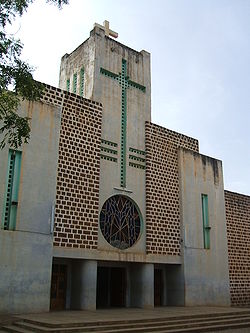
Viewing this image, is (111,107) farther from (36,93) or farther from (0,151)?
(36,93)

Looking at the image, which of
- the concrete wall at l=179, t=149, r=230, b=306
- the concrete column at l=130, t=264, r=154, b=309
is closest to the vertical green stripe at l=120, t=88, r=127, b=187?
the concrete wall at l=179, t=149, r=230, b=306

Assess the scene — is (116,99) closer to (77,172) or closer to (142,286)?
(77,172)

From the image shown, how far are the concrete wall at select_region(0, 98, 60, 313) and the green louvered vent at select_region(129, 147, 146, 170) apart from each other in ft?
10.7

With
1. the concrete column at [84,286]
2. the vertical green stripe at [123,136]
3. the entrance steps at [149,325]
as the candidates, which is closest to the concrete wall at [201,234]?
the vertical green stripe at [123,136]

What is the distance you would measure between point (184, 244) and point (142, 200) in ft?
7.88

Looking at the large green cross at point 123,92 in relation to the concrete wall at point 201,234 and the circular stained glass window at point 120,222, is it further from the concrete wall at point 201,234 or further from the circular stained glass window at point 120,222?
the concrete wall at point 201,234

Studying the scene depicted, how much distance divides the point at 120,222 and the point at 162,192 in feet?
7.41

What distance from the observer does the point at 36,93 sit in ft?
23.4

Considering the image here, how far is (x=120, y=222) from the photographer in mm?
13508

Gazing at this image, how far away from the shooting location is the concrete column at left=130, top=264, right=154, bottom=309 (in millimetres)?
13305

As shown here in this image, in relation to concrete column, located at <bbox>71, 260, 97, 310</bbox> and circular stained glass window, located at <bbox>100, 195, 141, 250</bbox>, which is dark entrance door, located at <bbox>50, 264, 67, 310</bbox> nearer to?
concrete column, located at <bbox>71, 260, 97, 310</bbox>

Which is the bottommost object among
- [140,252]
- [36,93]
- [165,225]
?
[140,252]

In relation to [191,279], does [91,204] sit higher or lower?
higher

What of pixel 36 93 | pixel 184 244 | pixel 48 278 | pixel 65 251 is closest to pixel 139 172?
pixel 184 244
